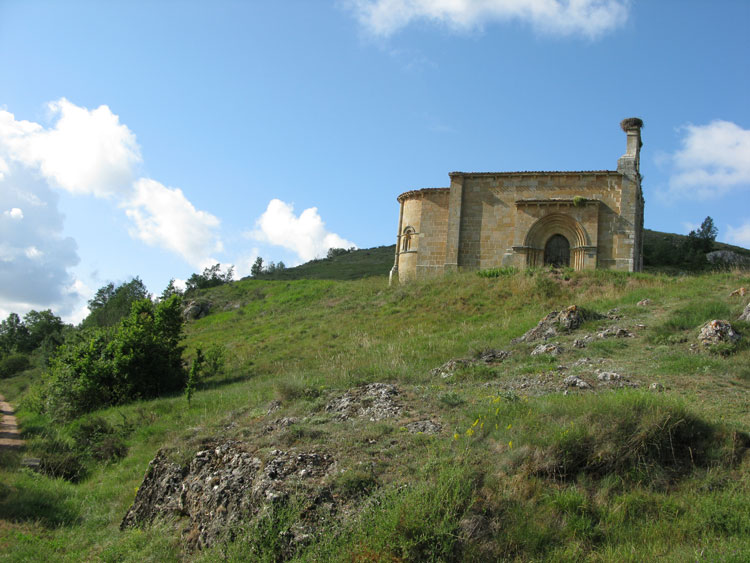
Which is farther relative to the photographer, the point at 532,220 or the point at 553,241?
the point at 553,241

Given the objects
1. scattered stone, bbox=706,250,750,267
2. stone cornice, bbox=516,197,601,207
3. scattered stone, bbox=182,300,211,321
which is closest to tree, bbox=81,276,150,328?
scattered stone, bbox=182,300,211,321

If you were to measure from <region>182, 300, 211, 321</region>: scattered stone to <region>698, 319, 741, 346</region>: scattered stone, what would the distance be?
93.7ft

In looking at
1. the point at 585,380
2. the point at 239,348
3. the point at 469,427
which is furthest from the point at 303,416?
the point at 239,348

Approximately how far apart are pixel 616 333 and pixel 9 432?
19120mm

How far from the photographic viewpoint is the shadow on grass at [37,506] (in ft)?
28.3

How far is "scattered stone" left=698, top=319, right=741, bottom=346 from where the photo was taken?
903 centimetres

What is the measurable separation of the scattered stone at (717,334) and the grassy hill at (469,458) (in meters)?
0.27

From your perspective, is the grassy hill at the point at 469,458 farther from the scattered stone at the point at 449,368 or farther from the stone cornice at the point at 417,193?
the stone cornice at the point at 417,193

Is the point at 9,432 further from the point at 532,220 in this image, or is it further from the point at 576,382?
the point at 532,220


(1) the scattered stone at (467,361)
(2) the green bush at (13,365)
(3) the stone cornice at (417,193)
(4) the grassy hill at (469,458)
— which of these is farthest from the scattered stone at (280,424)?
(2) the green bush at (13,365)

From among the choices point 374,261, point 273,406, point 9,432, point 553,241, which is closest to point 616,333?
point 273,406

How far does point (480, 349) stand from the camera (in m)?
11.4

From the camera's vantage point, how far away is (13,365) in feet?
147

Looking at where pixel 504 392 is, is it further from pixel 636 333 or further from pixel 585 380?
pixel 636 333
